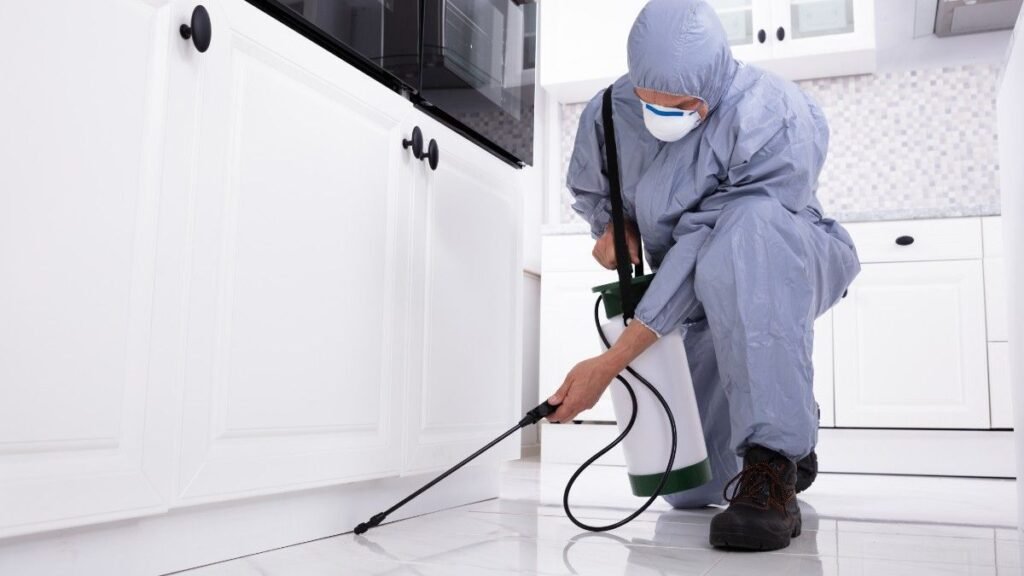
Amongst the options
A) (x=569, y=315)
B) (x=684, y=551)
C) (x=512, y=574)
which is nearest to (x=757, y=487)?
(x=684, y=551)

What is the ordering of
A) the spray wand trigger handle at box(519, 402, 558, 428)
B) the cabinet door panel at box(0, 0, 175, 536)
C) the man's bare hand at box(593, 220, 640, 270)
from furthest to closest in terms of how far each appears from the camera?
the man's bare hand at box(593, 220, 640, 270) < the spray wand trigger handle at box(519, 402, 558, 428) < the cabinet door panel at box(0, 0, 175, 536)

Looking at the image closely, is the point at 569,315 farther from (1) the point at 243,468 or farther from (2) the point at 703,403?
(1) the point at 243,468

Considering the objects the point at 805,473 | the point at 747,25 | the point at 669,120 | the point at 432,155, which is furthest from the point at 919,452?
the point at 432,155

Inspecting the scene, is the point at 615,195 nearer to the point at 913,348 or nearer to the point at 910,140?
the point at 913,348

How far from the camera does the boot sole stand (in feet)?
4.20

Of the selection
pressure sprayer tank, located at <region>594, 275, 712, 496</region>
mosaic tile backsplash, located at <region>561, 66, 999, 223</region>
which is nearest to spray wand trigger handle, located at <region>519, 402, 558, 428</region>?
pressure sprayer tank, located at <region>594, 275, 712, 496</region>

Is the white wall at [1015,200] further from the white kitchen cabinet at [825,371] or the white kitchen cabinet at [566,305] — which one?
the white kitchen cabinet at [566,305]

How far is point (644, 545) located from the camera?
1338 millimetres

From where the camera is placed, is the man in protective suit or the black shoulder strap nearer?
the man in protective suit

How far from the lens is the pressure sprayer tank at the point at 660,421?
1.45 meters

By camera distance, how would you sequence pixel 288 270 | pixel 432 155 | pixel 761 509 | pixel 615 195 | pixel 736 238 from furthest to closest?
pixel 615 195 < pixel 432 155 < pixel 736 238 < pixel 761 509 < pixel 288 270

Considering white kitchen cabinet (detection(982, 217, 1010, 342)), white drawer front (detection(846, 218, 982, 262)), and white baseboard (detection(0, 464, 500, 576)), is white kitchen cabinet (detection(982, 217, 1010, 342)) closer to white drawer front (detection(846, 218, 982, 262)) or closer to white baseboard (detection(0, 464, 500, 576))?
white drawer front (detection(846, 218, 982, 262))

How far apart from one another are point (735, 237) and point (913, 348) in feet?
5.38

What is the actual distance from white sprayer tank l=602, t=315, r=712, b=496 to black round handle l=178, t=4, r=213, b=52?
774 mm
